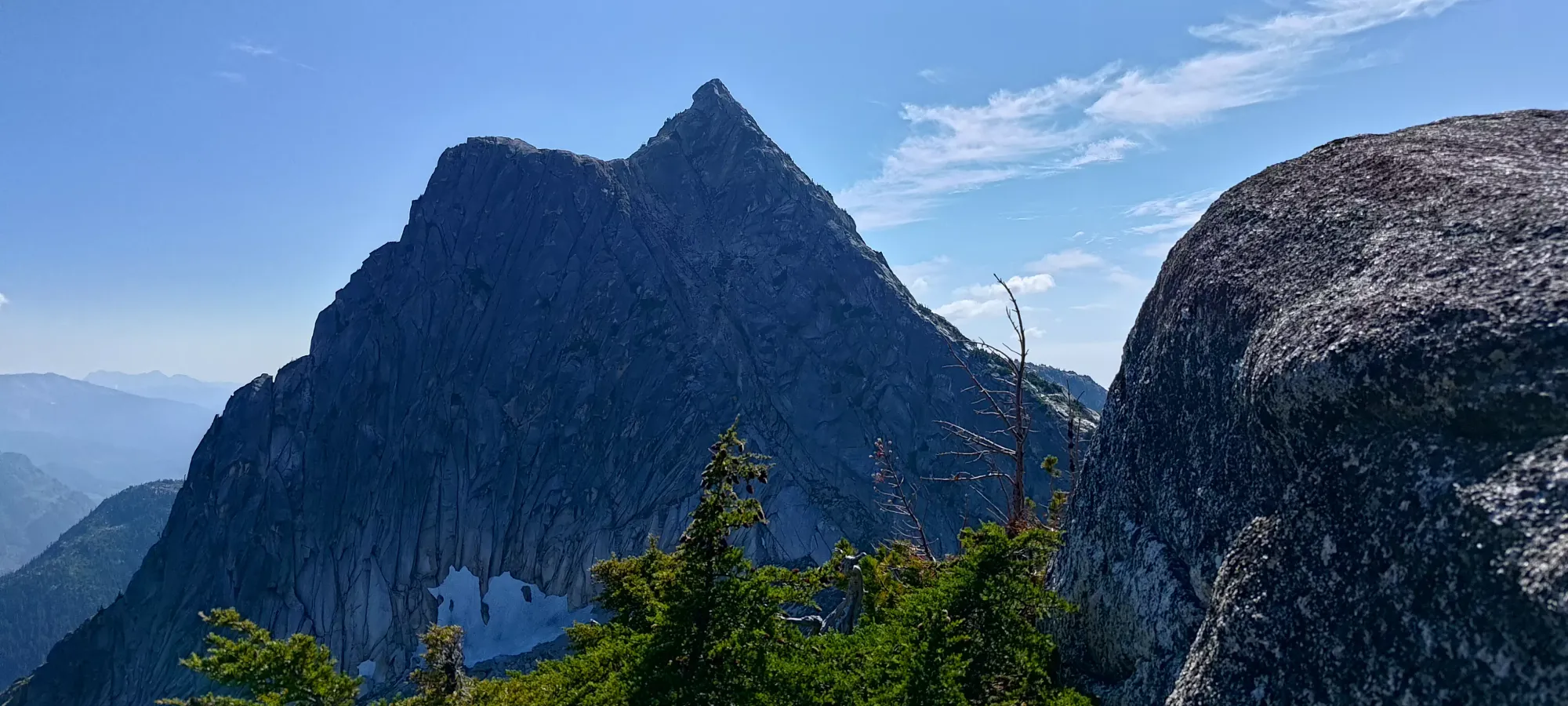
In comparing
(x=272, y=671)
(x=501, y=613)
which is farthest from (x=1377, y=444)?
(x=501, y=613)

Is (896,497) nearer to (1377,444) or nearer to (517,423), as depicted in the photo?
(1377,444)

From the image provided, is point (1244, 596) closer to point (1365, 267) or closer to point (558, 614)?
point (1365, 267)

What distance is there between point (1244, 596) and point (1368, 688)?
1.21 m

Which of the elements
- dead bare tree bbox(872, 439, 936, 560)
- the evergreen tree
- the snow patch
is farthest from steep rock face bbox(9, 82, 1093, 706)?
the evergreen tree

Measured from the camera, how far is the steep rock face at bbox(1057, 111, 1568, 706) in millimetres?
4645

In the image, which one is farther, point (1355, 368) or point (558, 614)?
point (558, 614)

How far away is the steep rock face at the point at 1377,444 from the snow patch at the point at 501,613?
495ft

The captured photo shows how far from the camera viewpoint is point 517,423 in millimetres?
169500

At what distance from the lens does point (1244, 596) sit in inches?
248

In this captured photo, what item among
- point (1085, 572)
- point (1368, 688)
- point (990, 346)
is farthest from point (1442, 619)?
A: point (990, 346)

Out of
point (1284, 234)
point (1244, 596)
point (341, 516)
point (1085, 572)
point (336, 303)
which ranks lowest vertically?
point (341, 516)

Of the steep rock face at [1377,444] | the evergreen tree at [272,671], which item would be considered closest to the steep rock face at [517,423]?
the evergreen tree at [272,671]

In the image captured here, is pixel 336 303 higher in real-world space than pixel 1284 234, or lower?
higher

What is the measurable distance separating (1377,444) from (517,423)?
17744cm
